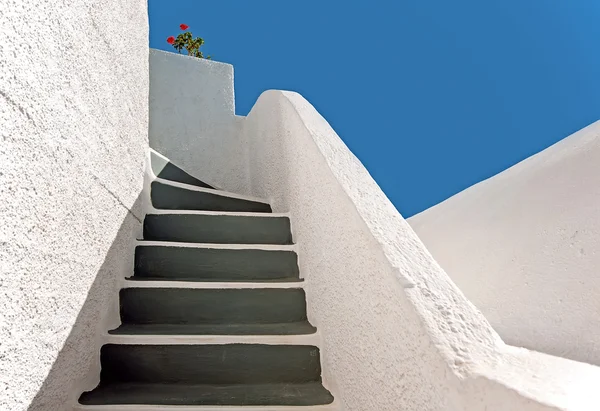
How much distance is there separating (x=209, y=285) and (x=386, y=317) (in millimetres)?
895

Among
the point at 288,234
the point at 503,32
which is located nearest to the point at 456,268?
the point at 288,234

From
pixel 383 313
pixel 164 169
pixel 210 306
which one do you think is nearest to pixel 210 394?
pixel 210 306

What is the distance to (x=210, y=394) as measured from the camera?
51.3 inches

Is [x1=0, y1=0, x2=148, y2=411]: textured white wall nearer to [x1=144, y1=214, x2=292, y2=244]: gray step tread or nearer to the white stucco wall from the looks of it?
[x1=144, y1=214, x2=292, y2=244]: gray step tread

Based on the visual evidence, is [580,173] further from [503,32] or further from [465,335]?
[503,32]

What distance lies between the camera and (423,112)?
1344 inches

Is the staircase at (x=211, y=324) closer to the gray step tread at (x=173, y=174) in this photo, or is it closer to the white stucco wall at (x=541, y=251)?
the gray step tread at (x=173, y=174)

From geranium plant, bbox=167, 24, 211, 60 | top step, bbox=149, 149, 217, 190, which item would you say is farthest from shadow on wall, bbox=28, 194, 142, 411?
geranium plant, bbox=167, 24, 211, 60

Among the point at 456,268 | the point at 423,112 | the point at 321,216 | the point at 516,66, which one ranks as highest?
the point at 516,66

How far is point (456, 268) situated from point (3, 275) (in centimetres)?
217

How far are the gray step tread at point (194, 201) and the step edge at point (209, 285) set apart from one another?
1.98ft

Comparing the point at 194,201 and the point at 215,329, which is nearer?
the point at 215,329

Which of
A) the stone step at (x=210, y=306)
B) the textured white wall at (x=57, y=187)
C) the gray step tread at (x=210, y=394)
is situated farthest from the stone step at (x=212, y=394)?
the stone step at (x=210, y=306)

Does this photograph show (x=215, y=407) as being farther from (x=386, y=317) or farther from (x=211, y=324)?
(x=386, y=317)
